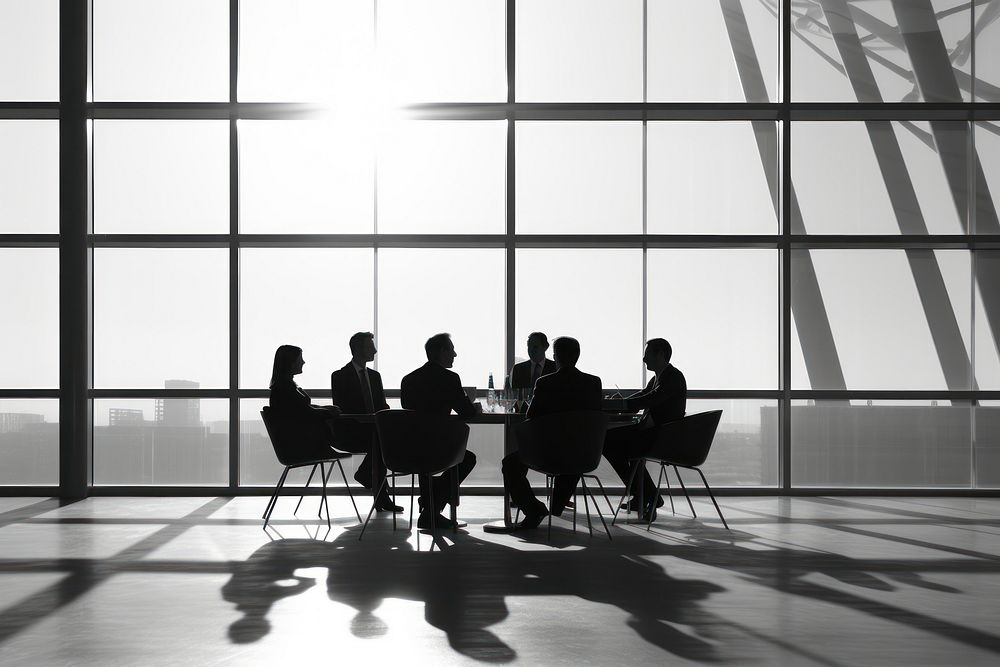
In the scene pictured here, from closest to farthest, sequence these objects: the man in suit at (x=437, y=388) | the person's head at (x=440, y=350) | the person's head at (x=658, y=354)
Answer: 1. the man in suit at (x=437, y=388)
2. the person's head at (x=440, y=350)
3. the person's head at (x=658, y=354)

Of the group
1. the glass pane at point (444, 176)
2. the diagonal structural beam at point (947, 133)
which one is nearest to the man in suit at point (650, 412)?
the glass pane at point (444, 176)

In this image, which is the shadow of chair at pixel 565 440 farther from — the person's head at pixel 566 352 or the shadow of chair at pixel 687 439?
the shadow of chair at pixel 687 439

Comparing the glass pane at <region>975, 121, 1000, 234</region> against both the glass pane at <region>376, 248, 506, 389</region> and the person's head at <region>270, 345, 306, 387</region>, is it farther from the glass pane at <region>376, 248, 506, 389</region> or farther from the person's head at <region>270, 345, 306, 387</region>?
the person's head at <region>270, 345, 306, 387</region>

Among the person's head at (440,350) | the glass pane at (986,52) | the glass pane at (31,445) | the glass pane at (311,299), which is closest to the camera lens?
the person's head at (440,350)

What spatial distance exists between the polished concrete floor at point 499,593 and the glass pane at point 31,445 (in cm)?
167

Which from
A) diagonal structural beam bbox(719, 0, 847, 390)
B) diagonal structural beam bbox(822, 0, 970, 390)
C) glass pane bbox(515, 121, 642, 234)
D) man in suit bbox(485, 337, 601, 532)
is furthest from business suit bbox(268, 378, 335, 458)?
diagonal structural beam bbox(822, 0, 970, 390)

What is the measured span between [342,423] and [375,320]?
157 centimetres

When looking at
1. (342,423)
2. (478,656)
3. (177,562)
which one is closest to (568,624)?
(478,656)

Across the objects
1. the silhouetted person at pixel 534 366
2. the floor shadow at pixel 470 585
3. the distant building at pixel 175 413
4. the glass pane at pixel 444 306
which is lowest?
the floor shadow at pixel 470 585

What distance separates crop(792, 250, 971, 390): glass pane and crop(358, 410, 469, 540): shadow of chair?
162 inches

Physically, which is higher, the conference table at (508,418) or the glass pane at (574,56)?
the glass pane at (574,56)

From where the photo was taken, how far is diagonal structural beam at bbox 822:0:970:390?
8.12 m

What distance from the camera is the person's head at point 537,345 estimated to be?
6.81m

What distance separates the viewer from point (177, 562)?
464 cm
